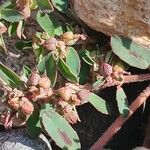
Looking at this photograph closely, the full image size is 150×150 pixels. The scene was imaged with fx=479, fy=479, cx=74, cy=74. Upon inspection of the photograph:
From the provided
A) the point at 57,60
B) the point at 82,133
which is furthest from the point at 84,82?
the point at 82,133

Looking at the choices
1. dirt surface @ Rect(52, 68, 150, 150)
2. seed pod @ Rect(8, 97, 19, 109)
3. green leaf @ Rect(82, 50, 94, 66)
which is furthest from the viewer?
dirt surface @ Rect(52, 68, 150, 150)

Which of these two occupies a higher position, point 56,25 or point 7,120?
point 56,25

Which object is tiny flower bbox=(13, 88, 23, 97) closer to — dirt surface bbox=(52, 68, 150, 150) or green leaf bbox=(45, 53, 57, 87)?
green leaf bbox=(45, 53, 57, 87)

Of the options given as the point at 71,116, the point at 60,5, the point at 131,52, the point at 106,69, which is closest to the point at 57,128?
the point at 71,116

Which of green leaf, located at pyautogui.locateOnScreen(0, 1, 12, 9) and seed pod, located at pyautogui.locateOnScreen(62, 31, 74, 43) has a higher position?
green leaf, located at pyautogui.locateOnScreen(0, 1, 12, 9)

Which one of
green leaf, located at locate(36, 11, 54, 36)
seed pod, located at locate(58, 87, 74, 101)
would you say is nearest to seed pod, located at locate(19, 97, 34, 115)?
seed pod, located at locate(58, 87, 74, 101)

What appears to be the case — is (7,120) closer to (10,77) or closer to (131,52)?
(10,77)

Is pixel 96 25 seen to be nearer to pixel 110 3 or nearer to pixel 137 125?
pixel 110 3
